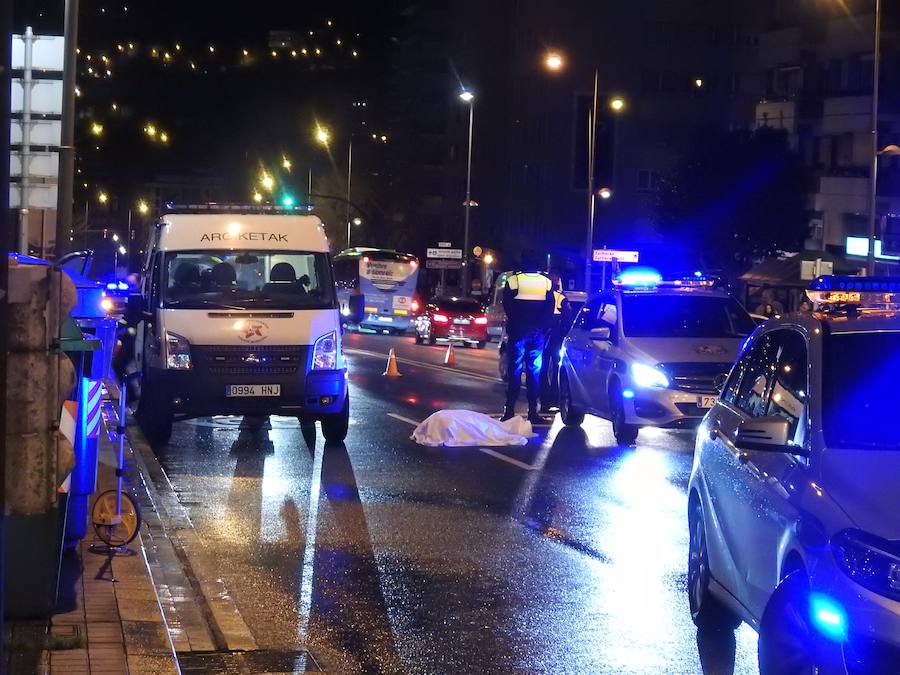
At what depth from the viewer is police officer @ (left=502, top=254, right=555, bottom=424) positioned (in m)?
18.0

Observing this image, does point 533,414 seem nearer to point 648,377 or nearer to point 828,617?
point 648,377

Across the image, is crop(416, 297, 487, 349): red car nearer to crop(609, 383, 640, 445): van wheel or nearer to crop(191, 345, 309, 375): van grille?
crop(609, 383, 640, 445): van wheel

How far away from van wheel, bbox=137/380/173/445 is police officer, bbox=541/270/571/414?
17.0 feet

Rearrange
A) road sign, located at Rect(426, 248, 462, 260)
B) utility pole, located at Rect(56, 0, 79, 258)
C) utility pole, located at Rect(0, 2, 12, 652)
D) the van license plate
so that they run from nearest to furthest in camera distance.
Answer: utility pole, located at Rect(0, 2, 12, 652) → the van license plate → utility pole, located at Rect(56, 0, 79, 258) → road sign, located at Rect(426, 248, 462, 260)

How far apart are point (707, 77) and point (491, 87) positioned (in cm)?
1345

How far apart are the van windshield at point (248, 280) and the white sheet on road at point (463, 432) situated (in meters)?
1.74

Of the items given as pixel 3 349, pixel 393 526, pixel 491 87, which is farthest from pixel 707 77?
pixel 3 349

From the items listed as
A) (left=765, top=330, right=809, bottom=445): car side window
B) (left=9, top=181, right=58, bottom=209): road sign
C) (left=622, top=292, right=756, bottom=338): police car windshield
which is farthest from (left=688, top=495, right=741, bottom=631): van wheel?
(left=9, top=181, right=58, bottom=209): road sign

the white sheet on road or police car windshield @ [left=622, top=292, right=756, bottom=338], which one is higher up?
police car windshield @ [left=622, top=292, right=756, bottom=338]

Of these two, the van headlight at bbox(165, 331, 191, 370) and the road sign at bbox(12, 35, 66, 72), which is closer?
the van headlight at bbox(165, 331, 191, 370)

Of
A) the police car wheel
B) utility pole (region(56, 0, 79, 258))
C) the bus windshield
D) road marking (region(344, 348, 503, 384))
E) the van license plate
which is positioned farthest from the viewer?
the bus windshield

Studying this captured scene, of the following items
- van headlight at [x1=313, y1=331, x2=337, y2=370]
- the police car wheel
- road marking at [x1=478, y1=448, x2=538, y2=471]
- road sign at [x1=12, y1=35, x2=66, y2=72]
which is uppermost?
road sign at [x1=12, y1=35, x2=66, y2=72]

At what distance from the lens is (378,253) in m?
60.5

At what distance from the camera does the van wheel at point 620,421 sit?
16078 mm
